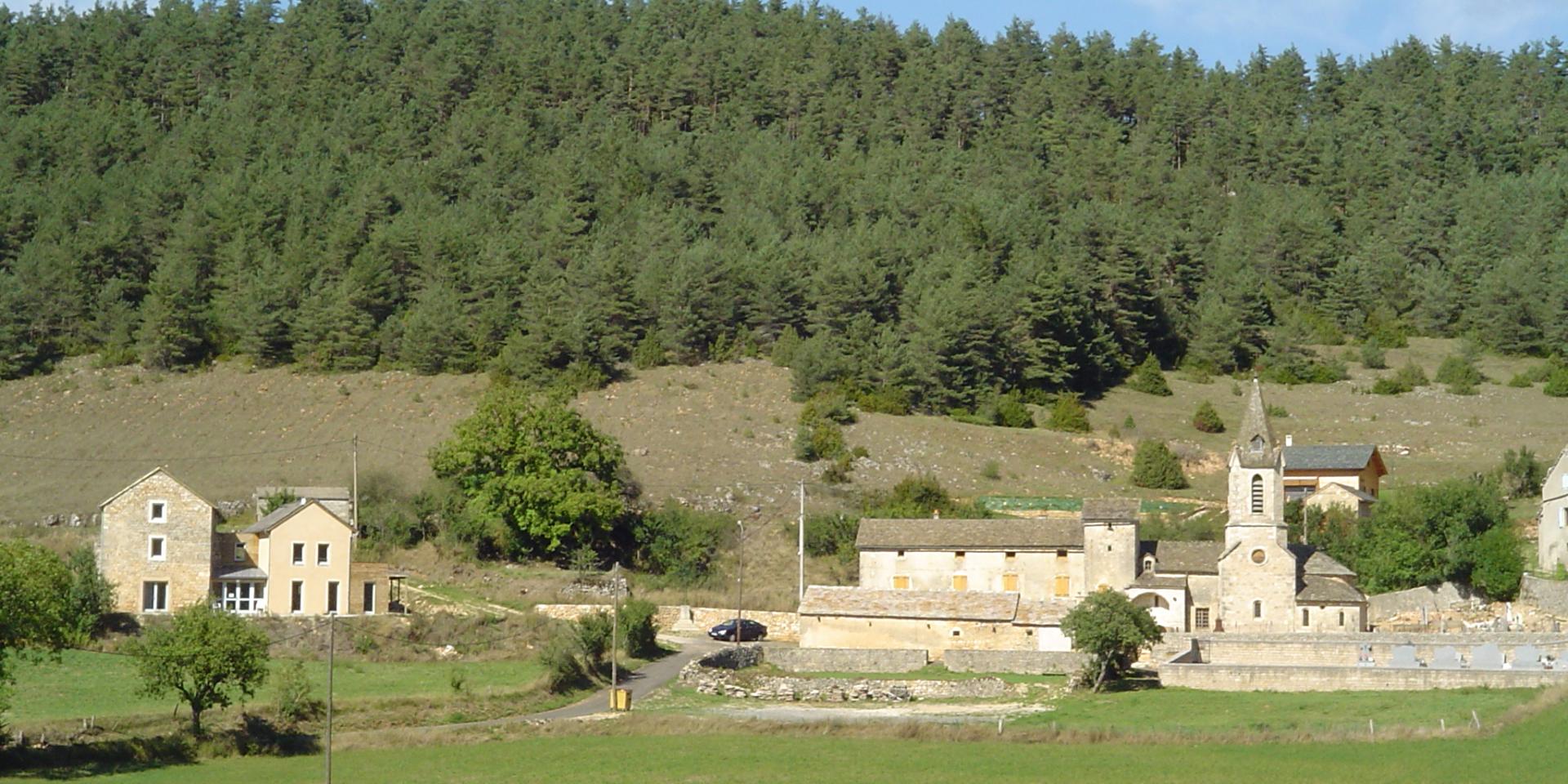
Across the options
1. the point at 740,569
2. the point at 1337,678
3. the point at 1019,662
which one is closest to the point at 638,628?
the point at 740,569

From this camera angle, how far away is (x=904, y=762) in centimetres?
4472

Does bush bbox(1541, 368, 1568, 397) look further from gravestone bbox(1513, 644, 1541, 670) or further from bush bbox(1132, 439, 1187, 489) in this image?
gravestone bbox(1513, 644, 1541, 670)

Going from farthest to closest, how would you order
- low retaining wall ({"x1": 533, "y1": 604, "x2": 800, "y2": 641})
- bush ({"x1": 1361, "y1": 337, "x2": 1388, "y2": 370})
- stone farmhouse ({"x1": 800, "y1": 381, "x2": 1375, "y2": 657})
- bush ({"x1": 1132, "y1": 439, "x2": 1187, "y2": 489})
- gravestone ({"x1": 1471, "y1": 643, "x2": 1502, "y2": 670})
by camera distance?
bush ({"x1": 1361, "y1": 337, "x2": 1388, "y2": 370}) → bush ({"x1": 1132, "y1": 439, "x2": 1187, "y2": 489}) → low retaining wall ({"x1": 533, "y1": 604, "x2": 800, "y2": 641}) → stone farmhouse ({"x1": 800, "y1": 381, "x2": 1375, "y2": 657}) → gravestone ({"x1": 1471, "y1": 643, "x2": 1502, "y2": 670})

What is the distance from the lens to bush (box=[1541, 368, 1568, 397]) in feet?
324

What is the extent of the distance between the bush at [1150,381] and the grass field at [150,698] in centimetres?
5003

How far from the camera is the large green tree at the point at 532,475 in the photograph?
245 feet

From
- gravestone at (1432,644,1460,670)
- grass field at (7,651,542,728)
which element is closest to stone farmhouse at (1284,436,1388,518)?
gravestone at (1432,644,1460,670)

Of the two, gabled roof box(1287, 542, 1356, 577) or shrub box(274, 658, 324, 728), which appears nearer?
shrub box(274, 658, 324, 728)

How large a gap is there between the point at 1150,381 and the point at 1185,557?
3479 centimetres

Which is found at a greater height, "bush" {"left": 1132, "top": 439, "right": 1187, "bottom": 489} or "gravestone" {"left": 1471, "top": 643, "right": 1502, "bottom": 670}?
"bush" {"left": 1132, "top": 439, "right": 1187, "bottom": 489}

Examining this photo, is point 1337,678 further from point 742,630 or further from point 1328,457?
point 1328,457

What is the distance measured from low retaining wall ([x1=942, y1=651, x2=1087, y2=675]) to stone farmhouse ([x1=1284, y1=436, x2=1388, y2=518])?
2208 centimetres

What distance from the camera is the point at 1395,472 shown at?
86562 mm

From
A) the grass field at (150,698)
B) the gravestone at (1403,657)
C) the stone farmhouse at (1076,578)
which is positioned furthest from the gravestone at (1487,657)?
the grass field at (150,698)
